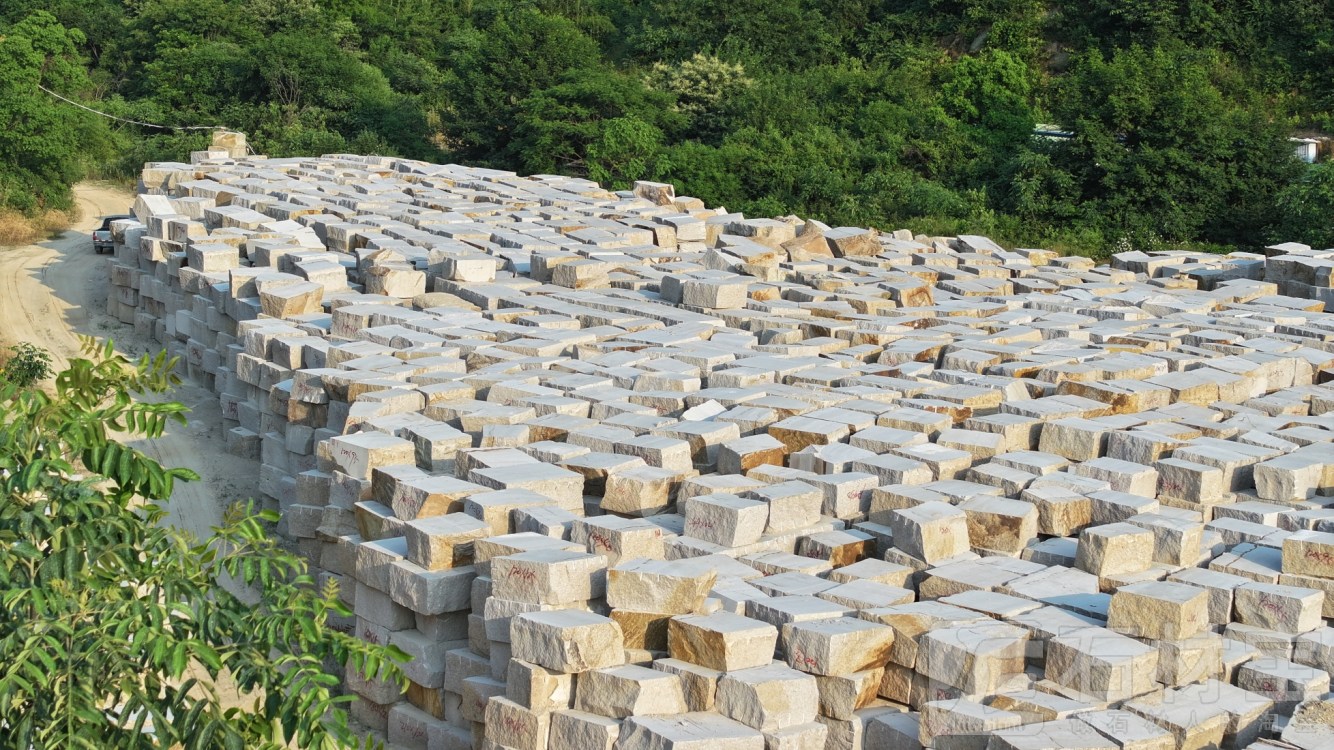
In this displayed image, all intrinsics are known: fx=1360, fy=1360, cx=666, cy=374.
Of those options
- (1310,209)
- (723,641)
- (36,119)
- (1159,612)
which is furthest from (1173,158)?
(36,119)

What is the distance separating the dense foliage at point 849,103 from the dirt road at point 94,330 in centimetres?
380

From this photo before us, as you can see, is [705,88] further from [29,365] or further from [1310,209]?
[29,365]

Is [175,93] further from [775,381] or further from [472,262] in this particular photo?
[775,381]

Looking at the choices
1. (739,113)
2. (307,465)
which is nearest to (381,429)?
(307,465)

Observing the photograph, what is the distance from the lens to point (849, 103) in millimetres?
28844

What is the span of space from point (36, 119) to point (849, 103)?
15803 mm

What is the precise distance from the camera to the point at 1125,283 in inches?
617

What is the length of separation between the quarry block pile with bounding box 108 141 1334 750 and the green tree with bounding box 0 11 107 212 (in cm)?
1023

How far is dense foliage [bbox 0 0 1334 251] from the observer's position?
22781 mm

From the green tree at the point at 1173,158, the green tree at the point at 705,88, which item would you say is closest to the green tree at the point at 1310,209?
the green tree at the point at 1173,158

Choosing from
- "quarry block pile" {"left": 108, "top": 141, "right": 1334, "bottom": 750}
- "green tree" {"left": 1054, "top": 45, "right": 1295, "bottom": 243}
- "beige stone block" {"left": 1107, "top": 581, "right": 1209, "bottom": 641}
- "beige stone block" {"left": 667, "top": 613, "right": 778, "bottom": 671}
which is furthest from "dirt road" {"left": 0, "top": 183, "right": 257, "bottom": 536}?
"green tree" {"left": 1054, "top": 45, "right": 1295, "bottom": 243}

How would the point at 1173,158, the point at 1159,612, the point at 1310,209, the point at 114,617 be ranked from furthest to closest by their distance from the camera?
1. the point at 1173,158
2. the point at 1310,209
3. the point at 1159,612
4. the point at 114,617

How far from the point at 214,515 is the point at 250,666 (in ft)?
23.6

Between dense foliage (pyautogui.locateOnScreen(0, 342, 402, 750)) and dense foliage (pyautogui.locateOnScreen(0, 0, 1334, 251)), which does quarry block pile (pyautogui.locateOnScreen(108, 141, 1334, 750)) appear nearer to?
dense foliage (pyautogui.locateOnScreen(0, 342, 402, 750))
